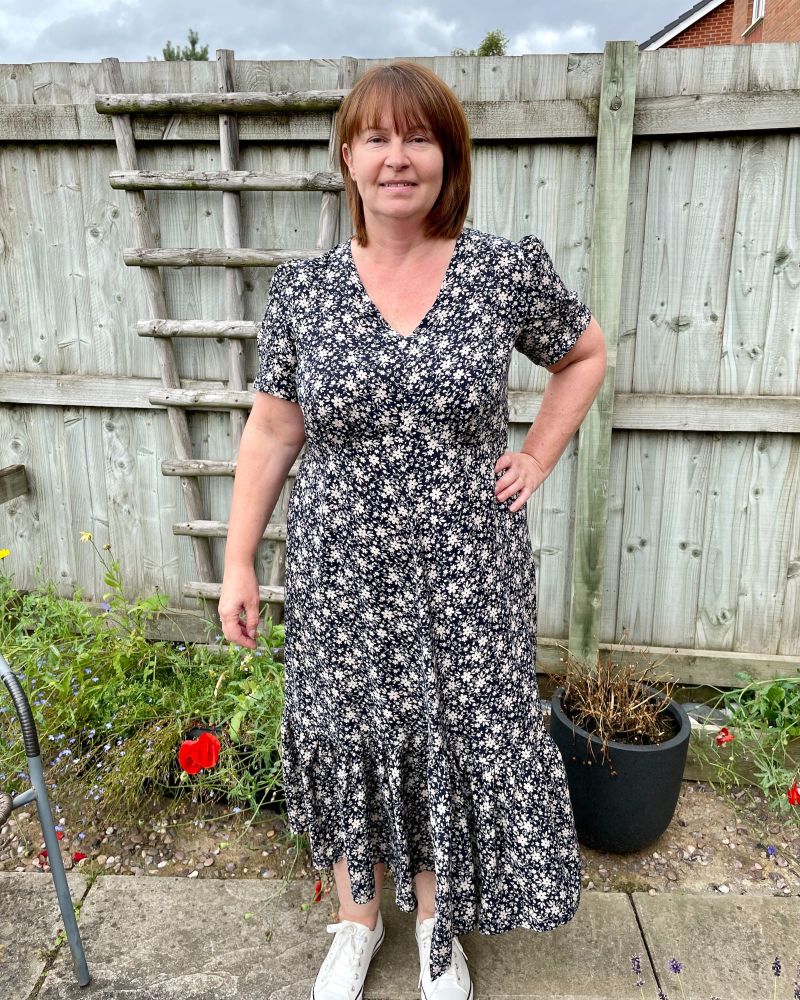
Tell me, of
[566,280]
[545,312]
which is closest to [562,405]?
[545,312]

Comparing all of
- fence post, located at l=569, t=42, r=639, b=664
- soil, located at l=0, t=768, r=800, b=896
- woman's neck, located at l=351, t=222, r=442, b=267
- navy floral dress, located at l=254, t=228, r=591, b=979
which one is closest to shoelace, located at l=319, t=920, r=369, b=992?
navy floral dress, located at l=254, t=228, r=591, b=979

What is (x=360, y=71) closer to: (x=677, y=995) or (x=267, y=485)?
(x=267, y=485)

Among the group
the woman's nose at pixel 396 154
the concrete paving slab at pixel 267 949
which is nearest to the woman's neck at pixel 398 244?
the woman's nose at pixel 396 154

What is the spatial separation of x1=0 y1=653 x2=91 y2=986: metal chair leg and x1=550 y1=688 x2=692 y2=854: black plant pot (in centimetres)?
134

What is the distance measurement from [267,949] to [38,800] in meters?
0.72

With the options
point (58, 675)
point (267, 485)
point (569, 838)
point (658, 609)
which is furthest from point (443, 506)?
point (58, 675)

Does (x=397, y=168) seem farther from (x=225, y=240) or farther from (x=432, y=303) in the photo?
(x=225, y=240)

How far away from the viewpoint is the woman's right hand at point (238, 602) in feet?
5.11

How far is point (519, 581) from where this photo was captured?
1.54 meters

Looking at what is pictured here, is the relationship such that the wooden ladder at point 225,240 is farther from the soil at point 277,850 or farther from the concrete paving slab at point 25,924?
the concrete paving slab at point 25,924

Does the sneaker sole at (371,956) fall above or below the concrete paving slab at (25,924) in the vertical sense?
above

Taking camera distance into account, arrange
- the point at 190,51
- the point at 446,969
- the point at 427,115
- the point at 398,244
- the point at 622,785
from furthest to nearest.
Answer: the point at 190,51
the point at 622,785
the point at 446,969
the point at 398,244
the point at 427,115

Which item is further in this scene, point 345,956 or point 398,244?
point 345,956

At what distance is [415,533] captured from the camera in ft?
4.49
